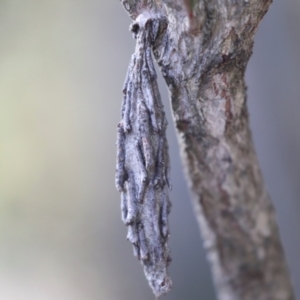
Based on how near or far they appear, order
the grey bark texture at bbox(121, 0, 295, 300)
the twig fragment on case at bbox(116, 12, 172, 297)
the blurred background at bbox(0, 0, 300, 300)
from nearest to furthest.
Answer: the grey bark texture at bbox(121, 0, 295, 300) → the twig fragment on case at bbox(116, 12, 172, 297) → the blurred background at bbox(0, 0, 300, 300)

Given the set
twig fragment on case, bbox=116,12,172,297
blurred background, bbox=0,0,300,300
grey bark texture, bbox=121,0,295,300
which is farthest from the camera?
blurred background, bbox=0,0,300,300

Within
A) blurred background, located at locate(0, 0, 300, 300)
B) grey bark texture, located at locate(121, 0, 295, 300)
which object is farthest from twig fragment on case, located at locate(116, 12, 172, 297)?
blurred background, located at locate(0, 0, 300, 300)

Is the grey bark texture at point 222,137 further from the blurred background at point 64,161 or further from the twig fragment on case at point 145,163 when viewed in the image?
the blurred background at point 64,161

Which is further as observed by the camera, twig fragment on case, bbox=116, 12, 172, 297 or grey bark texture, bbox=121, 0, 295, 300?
twig fragment on case, bbox=116, 12, 172, 297

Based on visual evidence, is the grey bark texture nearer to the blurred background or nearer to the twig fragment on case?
the twig fragment on case

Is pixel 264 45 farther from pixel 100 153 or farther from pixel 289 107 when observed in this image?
pixel 100 153

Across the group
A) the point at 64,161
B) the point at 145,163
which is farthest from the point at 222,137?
the point at 64,161

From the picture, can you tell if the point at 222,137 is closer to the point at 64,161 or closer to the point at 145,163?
the point at 145,163

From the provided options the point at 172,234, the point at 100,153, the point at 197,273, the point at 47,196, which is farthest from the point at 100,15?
the point at 197,273
